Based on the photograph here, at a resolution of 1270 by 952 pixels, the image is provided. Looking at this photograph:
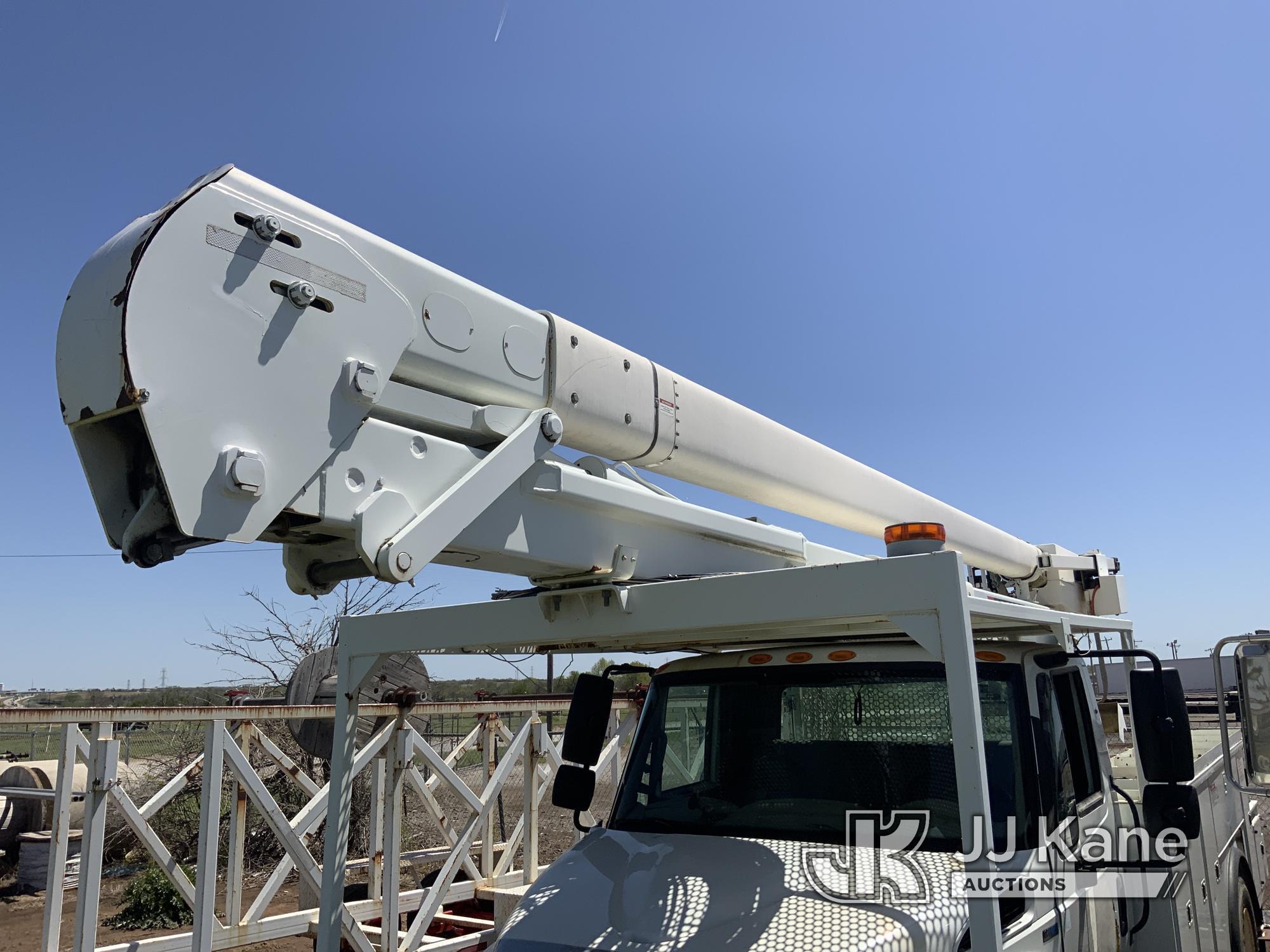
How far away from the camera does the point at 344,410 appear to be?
281 centimetres

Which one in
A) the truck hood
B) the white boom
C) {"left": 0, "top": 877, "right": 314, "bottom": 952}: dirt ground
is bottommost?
{"left": 0, "top": 877, "right": 314, "bottom": 952}: dirt ground

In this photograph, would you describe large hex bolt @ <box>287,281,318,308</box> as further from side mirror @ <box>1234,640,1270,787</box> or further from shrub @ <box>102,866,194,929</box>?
shrub @ <box>102,866,194,929</box>

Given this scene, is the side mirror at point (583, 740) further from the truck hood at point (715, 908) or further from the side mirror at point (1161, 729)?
the side mirror at point (1161, 729)

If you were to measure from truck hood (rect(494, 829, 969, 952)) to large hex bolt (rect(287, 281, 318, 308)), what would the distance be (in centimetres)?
213

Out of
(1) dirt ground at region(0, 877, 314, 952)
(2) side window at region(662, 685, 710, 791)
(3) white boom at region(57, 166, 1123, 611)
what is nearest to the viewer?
(3) white boom at region(57, 166, 1123, 611)

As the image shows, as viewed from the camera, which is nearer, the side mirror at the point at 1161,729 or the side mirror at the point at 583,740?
the side mirror at the point at 1161,729

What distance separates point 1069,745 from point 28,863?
11.1m

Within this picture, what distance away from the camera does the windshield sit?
11.2ft

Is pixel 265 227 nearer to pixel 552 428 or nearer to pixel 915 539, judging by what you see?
pixel 552 428

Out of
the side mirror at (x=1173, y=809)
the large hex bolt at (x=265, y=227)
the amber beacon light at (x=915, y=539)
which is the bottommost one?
the side mirror at (x=1173, y=809)

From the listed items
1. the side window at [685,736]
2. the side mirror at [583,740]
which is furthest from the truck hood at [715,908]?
the side mirror at [583,740]

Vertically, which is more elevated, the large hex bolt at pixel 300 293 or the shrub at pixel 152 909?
the large hex bolt at pixel 300 293

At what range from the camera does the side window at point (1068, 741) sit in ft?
11.8

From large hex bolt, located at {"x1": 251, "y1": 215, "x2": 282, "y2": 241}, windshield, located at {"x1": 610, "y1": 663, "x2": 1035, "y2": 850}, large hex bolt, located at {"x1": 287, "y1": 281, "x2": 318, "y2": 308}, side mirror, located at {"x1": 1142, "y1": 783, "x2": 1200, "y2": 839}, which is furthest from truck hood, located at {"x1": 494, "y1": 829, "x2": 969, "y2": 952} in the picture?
large hex bolt, located at {"x1": 251, "y1": 215, "x2": 282, "y2": 241}
